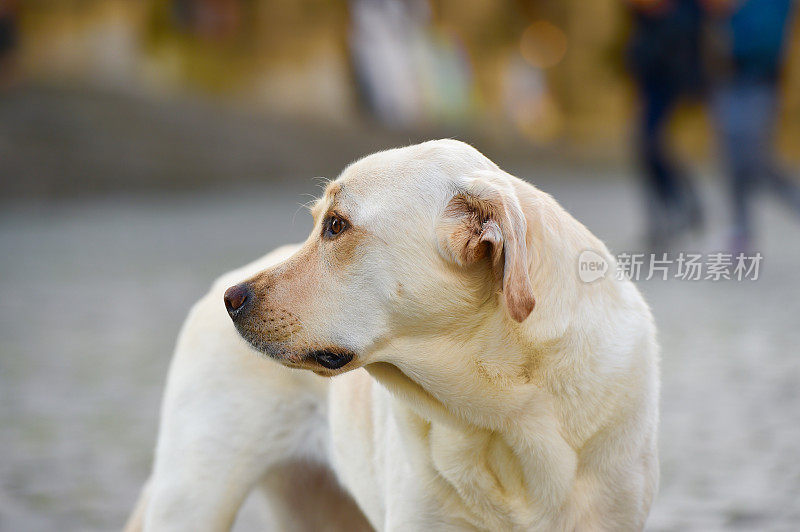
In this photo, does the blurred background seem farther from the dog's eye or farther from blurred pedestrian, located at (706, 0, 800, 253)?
the dog's eye

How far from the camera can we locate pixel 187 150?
1802cm

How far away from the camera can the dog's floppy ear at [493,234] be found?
2316mm

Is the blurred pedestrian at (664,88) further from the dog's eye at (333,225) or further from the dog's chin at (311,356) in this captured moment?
the dog's chin at (311,356)

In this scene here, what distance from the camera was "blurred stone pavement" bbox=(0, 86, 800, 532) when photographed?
4176 mm

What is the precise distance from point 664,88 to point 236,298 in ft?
26.3

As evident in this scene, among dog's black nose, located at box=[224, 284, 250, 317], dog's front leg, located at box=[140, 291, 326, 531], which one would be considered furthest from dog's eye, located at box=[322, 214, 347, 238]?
dog's front leg, located at box=[140, 291, 326, 531]

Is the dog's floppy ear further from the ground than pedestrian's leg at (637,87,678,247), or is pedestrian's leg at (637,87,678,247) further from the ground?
the dog's floppy ear

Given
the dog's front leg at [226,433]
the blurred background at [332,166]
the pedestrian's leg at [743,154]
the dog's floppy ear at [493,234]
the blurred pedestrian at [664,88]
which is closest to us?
the dog's floppy ear at [493,234]

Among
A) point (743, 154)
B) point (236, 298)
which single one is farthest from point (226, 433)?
point (743, 154)

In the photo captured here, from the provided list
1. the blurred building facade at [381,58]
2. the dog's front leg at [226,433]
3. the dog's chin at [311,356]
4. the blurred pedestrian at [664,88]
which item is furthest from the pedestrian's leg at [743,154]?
the blurred building facade at [381,58]

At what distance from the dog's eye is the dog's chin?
32 centimetres

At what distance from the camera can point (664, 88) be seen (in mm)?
9734

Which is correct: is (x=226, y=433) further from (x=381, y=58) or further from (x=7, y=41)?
(x=381, y=58)

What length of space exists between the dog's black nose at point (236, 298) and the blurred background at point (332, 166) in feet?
6.00
